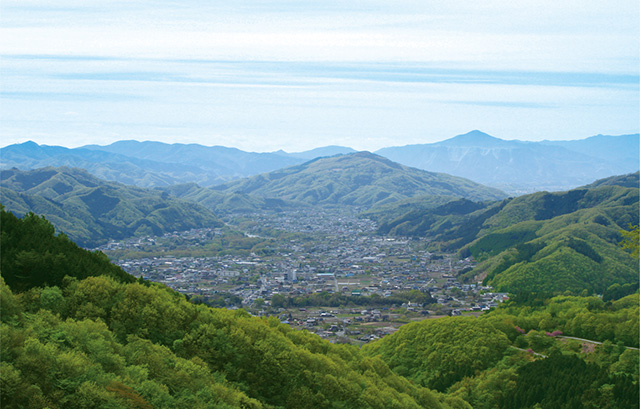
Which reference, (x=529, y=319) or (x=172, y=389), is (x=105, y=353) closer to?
(x=172, y=389)

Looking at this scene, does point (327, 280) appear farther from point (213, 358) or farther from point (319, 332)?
point (213, 358)

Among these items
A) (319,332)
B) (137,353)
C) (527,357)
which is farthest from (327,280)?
(137,353)

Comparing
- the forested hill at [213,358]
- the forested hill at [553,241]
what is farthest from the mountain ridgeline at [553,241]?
the forested hill at [213,358]

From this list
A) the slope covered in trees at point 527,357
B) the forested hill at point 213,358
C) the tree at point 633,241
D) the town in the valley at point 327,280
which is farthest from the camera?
the town in the valley at point 327,280

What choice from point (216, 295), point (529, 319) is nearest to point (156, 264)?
point (216, 295)

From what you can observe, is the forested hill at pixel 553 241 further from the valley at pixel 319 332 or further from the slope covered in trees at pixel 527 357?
the slope covered in trees at pixel 527 357
